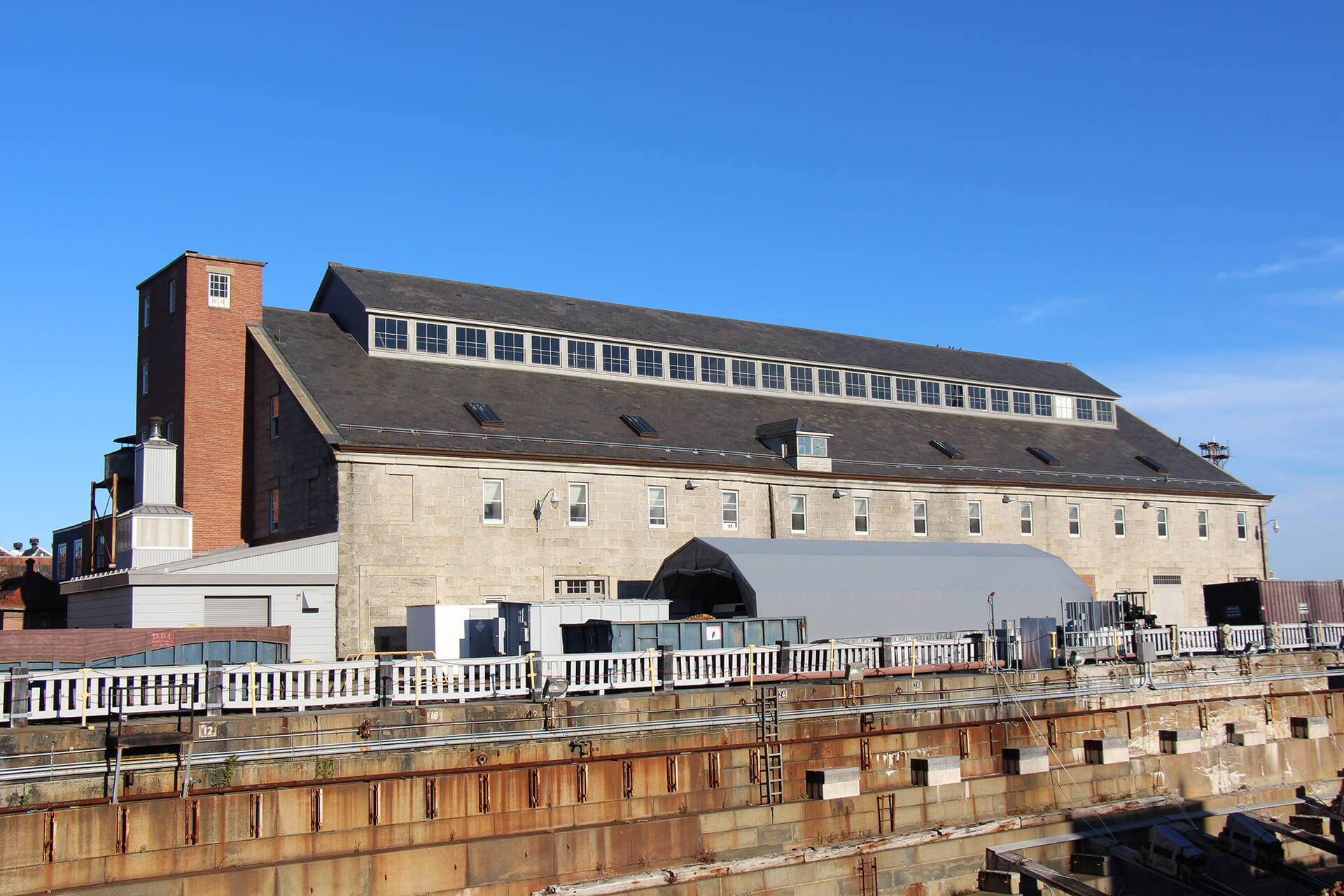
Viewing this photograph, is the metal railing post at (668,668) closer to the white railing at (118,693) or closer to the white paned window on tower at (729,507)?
the white railing at (118,693)

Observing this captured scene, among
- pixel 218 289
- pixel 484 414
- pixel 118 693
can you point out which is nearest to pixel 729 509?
pixel 484 414

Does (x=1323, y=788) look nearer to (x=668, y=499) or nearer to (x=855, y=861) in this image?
(x=855, y=861)

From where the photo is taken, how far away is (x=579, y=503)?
41.0m

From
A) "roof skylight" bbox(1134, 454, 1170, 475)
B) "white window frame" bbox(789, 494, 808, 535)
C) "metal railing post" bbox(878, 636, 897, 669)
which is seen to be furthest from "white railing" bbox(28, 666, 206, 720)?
"roof skylight" bbox(1134, 454, 1170, 475)

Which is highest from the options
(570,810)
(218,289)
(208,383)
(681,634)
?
(218,289)

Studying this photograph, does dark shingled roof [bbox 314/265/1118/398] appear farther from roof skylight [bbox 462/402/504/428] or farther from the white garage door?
the white garage door

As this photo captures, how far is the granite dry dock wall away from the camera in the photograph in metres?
17.2

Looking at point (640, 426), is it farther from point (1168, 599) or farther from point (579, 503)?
point (1168, 599)

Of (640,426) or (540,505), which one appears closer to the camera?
(540,505)

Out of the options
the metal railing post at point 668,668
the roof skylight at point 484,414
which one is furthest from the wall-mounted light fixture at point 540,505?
the metal railing post at point 668,668

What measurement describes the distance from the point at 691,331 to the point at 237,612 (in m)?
25.4

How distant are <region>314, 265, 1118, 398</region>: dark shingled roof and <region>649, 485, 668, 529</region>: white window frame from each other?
866 cm

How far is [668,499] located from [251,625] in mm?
15010

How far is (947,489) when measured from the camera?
164 ft
